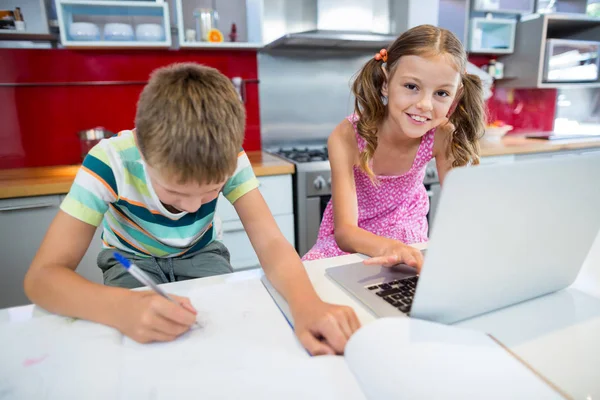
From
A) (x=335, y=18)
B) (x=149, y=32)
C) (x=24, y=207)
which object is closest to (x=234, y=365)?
Result: (x=24, y=207)

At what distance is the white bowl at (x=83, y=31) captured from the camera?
5.65ft

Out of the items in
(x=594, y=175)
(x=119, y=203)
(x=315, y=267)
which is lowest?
(x=315, y=267)

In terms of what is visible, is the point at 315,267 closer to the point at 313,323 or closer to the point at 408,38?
the point at 313,323

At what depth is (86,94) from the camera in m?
2.00

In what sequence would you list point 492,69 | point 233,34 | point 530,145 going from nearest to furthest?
point 233,34, point 530,145, point 492,69

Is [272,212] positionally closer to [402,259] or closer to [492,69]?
[402,259]

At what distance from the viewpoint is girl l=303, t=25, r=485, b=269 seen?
0.99 meters

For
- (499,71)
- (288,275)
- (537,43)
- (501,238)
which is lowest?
(288,275)

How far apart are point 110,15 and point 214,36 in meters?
0.49

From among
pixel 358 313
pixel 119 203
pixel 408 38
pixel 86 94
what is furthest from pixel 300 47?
pixel 358 313

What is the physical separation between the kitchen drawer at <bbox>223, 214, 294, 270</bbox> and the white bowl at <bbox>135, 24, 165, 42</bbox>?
92cm

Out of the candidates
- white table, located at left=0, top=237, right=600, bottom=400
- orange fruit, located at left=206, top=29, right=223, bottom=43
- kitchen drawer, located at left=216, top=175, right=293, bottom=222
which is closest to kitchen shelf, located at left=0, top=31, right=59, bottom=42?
orange fruit, located at left=206, top=29, right=223, bottom=43

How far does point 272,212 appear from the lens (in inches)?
73.5

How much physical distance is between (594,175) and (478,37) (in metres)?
2.35
